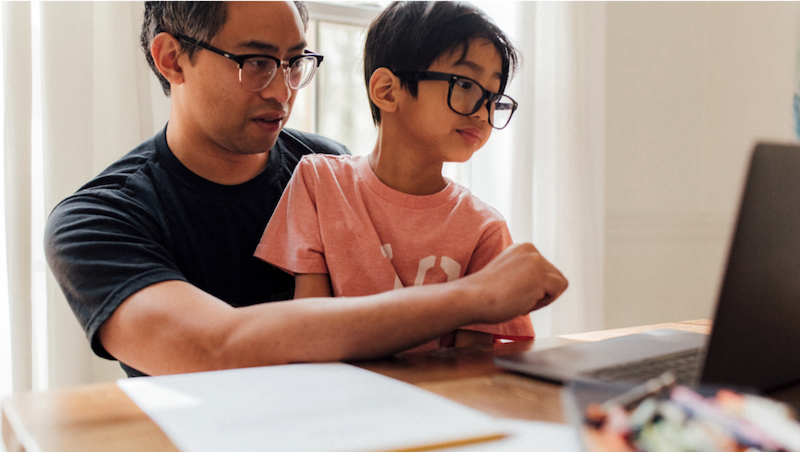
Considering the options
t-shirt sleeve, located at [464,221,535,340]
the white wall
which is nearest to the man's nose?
t-shirt sleeve, located at [464,221,535,340]

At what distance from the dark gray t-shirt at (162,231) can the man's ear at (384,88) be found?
30 centimetres

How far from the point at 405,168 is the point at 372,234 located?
16cm

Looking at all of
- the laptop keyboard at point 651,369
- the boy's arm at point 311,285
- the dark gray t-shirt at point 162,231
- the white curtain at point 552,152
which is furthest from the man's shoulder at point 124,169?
the white curtain at point 552,152

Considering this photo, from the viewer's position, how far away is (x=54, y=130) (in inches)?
66.8

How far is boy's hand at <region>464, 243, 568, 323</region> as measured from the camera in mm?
833

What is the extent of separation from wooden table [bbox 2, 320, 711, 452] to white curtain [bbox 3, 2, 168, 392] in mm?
1202

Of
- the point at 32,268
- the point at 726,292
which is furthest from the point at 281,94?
the point at 726,292

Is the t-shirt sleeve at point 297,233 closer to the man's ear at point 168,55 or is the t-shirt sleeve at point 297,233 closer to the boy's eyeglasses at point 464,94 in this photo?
the boy's eyeglasses at point 464,94

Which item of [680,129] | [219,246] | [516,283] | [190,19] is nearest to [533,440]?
[516,283]

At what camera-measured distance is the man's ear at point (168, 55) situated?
1349 millimetres

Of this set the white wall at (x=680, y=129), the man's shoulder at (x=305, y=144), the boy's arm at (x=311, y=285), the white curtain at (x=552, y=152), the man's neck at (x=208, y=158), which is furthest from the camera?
the white wall at (x=680, y=129)

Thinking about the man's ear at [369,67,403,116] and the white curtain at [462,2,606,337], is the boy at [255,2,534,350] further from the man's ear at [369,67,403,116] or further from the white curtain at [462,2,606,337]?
the white curtain at [462,2,606,337]

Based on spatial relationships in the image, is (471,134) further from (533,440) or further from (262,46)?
(533,440)

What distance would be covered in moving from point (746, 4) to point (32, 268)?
10.6ft
